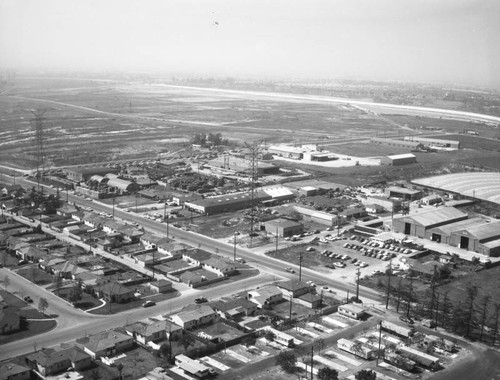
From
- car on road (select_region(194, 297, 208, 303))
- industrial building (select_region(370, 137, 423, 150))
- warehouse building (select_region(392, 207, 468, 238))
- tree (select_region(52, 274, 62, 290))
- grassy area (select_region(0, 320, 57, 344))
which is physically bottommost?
grassy area (select_region(0, 320, 57, 344))

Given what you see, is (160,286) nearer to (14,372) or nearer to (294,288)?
(294,288)

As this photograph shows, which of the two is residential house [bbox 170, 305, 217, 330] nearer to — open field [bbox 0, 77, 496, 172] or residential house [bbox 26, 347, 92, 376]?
residential house [bbox 26, 347, 92, 376]

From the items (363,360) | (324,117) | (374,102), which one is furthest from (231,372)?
(374,102)

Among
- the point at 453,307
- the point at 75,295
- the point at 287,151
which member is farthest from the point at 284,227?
the point at 287,151

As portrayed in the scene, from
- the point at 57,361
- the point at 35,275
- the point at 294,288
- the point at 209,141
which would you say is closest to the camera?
the point at 57,361

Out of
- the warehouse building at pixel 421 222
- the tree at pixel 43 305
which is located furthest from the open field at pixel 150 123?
the tree at pixel 43 305

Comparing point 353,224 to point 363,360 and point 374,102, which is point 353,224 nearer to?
point 363,360

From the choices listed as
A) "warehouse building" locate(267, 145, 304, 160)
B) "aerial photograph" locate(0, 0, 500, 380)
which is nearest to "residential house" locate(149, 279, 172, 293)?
"aerial photograph" locate(0, 0, 500, 380)
